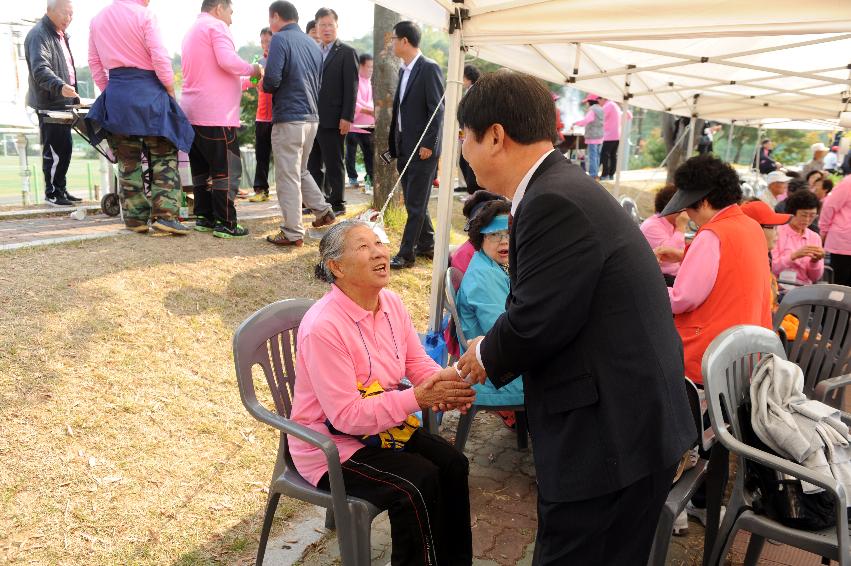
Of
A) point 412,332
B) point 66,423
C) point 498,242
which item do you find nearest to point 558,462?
point 412,332

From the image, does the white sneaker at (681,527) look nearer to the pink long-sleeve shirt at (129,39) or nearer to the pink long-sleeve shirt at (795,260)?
the pink long-sleeve shirt at (795,260)

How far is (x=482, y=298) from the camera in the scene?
3307mm

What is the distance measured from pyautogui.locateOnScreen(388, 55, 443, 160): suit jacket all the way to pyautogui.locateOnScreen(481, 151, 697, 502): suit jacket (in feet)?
14.1

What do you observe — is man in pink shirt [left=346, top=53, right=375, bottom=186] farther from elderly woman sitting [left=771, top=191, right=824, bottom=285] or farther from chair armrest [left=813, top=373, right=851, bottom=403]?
chair armrest [left=813, top=373, right=851, bottom=403]

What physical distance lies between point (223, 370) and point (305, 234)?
2786 millimetres

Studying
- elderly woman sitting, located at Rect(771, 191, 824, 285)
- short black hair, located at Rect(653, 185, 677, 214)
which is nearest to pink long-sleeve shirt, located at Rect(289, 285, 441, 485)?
short black hair, located at Rect(653, 185, 677, 214)

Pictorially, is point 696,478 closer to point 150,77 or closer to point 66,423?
point 66,423

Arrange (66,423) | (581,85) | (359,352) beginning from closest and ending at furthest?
(359,352) < (66,423) < (581,85)

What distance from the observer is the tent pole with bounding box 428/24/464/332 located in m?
3.91

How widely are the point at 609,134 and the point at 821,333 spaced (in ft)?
36.7

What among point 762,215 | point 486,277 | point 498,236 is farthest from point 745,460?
point 762,215

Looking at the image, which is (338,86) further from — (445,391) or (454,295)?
(445,391)

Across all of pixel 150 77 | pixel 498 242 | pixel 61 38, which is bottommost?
pixel 498 242

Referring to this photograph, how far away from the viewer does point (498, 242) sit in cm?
340
